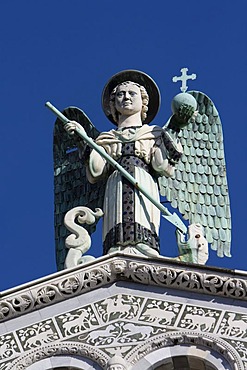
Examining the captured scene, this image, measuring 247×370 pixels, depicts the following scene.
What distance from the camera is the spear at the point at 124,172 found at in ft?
84.9

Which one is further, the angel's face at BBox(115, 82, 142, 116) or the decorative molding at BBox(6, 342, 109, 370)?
the angel's face at BBox(115, 82, 142, 116)

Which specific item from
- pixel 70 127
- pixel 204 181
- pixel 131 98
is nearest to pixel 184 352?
pixel 70 127

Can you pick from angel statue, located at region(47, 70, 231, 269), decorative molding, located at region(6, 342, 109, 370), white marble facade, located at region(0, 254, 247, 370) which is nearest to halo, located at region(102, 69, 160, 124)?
angel statue, located at region(47, 70, 231, 269)

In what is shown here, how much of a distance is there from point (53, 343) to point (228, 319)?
181cm

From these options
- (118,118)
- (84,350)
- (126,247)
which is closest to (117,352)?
(84,350)

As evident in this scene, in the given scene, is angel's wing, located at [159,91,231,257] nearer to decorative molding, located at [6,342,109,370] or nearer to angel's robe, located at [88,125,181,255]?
angel's robe, located at [88,125,181,255]

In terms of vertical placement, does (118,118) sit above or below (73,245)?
above

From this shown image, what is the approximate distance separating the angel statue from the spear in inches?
0.5

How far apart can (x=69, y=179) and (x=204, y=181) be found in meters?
1.73

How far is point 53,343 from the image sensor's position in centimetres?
2320

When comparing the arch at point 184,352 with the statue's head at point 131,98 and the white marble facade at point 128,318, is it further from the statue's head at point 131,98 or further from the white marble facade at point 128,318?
the statue's head at point 131,98

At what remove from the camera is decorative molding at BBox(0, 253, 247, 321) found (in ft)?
77.4

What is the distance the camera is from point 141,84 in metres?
27.5

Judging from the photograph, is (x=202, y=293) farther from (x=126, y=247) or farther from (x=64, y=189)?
(x=64, y=189)
